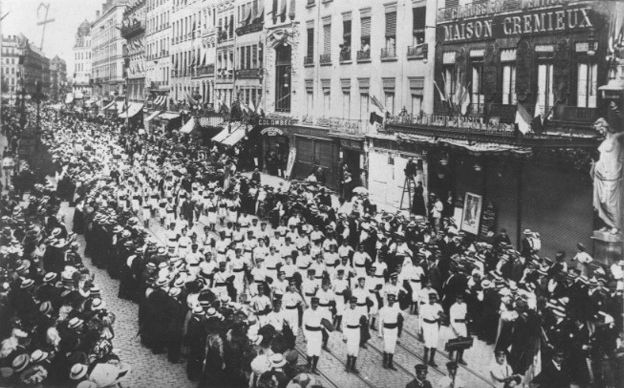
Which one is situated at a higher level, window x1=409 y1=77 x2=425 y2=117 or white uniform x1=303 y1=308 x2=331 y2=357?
window x1=409 y1=77 x2=425 y2=117

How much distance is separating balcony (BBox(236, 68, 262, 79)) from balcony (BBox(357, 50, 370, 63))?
42.3ft

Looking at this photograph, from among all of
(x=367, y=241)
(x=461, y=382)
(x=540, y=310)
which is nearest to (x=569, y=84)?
(x=367, y=241)

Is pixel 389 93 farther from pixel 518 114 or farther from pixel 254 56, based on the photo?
pixel 254 56

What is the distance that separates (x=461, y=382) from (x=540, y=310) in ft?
7.57

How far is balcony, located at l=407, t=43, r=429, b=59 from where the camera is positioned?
1080 inches

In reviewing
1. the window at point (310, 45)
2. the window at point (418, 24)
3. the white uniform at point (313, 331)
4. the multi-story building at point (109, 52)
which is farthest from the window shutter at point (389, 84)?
the multi-story building at point (109, 52)

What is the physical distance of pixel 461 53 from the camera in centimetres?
2523

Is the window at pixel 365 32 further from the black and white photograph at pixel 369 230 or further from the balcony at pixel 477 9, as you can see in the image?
the balcony at pixel 477 9

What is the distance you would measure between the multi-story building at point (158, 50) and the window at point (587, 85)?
49.9 meters

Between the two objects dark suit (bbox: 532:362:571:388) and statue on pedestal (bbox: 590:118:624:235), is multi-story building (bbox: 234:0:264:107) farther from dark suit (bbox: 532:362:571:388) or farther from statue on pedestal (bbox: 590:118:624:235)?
dark suit (bbox: 532:362:571:388)

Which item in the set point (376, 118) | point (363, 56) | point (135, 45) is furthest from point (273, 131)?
point (135, 45)

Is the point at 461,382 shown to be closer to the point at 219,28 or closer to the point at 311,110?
the point at 311,110

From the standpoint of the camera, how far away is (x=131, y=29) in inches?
3280

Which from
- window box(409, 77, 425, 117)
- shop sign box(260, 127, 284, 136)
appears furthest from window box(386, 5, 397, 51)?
shop sign box(260, 127, 284, 136)
